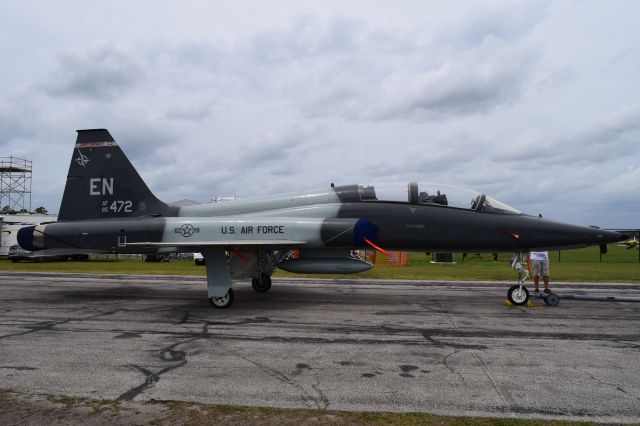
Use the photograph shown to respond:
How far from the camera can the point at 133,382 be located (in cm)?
530

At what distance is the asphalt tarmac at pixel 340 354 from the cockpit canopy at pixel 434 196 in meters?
2.39

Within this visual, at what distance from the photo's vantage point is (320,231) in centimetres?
1077

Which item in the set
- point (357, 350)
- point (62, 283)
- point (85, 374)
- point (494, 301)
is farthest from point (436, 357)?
point (62, 283)

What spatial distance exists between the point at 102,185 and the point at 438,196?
925 centimetres

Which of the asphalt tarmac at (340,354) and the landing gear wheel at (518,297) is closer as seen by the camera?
the asphalt tarmac at (340,354)

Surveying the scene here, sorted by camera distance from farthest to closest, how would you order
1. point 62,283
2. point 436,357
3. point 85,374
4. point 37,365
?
point 62,283
point 436,357
point 37,365
point 85,374

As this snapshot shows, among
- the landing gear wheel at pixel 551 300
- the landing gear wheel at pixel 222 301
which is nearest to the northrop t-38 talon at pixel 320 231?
the landing gear wheel at pixel 222 301

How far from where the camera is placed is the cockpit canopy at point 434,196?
1130cm

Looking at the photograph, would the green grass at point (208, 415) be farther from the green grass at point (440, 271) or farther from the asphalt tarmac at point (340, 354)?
the green grass at point (440, 271)

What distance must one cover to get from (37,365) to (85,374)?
90 cm

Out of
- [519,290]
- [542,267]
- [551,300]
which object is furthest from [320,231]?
[542,267]

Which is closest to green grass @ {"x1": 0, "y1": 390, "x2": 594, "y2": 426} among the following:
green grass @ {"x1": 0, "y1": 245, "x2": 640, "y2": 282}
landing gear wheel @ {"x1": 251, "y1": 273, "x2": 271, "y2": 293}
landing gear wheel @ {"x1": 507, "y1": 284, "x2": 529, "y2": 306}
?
landing gear wheel @ {"x1": 507, "y1": 284, "x2": 529, "y2": 306}

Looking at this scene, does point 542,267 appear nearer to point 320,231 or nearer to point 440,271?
point 320,231

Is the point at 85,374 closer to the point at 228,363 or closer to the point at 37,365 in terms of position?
the point at 37,365
